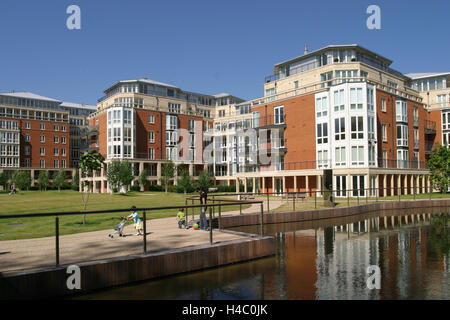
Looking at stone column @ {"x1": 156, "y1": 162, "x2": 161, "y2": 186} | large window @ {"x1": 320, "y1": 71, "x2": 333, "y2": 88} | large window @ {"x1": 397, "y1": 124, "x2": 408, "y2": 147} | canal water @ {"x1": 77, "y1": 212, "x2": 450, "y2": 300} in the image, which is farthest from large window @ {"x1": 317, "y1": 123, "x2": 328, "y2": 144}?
Result: stone column @ {"x1": 156, "y1": 162, "x2": 161, "y2": 186}

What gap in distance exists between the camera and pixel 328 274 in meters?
8.52

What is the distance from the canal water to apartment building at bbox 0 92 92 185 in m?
74.2

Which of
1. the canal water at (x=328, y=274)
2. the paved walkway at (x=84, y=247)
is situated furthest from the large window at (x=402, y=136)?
the paved walkway at (x=84, y=247)

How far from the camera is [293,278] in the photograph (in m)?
8.20

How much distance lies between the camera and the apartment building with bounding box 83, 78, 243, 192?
190ft

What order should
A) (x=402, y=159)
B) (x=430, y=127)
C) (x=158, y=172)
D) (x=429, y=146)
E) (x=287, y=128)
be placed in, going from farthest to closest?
(x=158, y=172) < (x=429, y=146) < (x=430, y=127) < (x=287, y=128) < (x=402, y=159)

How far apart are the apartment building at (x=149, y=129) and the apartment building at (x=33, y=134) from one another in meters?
17.2

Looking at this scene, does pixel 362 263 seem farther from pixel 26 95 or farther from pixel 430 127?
pixel 26 95

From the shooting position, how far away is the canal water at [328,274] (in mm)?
7098

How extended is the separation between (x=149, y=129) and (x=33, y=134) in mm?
32077

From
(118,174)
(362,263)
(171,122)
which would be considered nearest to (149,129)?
(171,122)

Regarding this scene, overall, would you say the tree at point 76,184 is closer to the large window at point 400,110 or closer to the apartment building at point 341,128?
the apartment building at point 341,128
